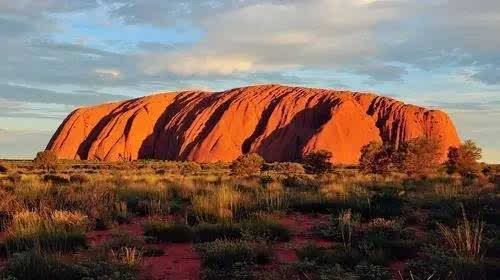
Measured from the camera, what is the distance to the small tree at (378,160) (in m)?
37.8

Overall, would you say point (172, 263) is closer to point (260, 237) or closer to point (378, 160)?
point (260, 237)

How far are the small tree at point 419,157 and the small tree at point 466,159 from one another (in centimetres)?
197

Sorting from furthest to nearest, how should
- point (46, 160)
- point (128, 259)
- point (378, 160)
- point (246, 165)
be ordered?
point (46, 160) < point (246, 165) < point (378, 160) < point (128, 259)

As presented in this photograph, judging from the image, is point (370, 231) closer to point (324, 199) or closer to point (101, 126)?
point (324, 199)

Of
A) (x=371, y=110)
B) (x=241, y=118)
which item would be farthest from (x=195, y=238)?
(x=371, y=110)

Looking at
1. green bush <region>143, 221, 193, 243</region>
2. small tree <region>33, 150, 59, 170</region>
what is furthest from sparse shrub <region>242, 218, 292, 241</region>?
small tree <region>33, 150, 59, 170</region>

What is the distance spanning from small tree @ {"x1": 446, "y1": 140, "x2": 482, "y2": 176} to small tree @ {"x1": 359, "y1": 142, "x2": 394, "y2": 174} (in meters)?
4.59

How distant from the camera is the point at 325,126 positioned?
272 feet

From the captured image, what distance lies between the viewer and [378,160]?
38375 mm

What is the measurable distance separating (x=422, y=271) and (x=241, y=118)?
8510 cm

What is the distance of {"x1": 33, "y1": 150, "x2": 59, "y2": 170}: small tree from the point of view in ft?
182

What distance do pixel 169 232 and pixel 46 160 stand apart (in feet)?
163

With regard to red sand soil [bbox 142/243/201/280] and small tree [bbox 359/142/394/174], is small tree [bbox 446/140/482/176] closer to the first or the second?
small tree [bbox 359/142/394/174]

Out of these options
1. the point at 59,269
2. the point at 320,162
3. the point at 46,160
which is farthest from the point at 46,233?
the point at 46,160
